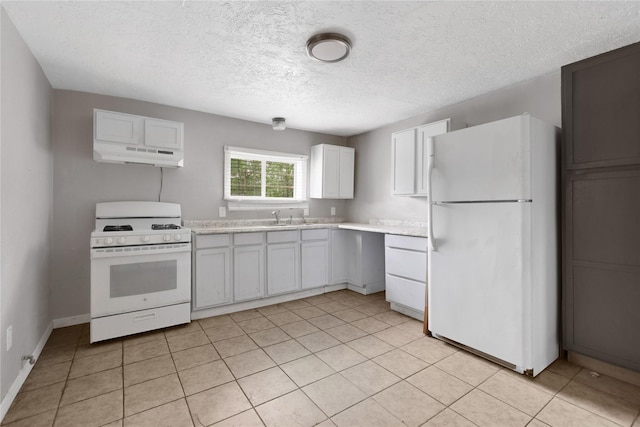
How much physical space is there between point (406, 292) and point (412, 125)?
2139 mm

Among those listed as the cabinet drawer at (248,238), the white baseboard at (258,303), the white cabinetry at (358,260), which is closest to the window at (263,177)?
the cabinet drawer at (248,238)

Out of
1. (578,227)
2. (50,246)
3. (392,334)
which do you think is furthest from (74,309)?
(578,227)

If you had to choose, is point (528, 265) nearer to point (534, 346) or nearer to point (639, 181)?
point (534, 346)

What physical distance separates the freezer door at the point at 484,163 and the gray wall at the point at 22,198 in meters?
2.98

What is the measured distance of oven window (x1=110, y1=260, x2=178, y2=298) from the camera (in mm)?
2658

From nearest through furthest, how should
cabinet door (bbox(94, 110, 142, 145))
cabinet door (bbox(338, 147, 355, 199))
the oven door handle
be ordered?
the oven door handle
cabinet door (bbox(94, 110, 142, 145))
cabinet door (bbox(338, 147, 355, 199))

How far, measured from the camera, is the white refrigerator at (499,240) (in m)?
2.09

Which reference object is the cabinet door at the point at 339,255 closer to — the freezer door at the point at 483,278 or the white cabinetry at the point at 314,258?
the white cabinetry at the point at 314,258

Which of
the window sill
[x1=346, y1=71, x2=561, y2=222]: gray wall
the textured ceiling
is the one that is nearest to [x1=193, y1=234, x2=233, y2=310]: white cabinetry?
the window sill

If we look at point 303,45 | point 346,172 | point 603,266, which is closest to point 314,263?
point 346,172

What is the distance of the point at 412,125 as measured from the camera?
3.98 meters

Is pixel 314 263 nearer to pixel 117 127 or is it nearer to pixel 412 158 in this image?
pixel 412 158

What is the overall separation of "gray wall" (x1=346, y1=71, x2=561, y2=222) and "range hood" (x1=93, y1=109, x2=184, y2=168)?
2.64 meters

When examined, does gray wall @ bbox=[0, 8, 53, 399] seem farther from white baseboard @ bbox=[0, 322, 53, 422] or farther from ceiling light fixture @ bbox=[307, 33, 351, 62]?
ceiling light fixture @ bbox=[307, 33, 351, 62]
